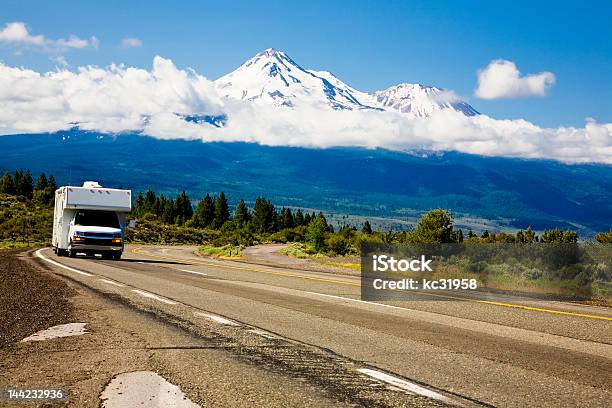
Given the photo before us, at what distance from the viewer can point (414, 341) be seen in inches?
356

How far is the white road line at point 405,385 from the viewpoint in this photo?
5928 millimetres

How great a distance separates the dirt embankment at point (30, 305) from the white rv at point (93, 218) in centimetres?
1290

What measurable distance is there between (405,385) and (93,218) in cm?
2813

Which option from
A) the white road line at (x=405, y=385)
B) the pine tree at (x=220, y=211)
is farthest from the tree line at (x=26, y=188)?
the white road line at (x=405, y=385)

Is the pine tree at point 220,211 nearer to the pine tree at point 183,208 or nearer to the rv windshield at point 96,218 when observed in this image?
the pine tree at point 183,208

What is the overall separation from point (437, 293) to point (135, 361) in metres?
11.5

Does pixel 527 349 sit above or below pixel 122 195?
below

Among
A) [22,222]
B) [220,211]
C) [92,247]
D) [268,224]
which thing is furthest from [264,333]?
[220,211]

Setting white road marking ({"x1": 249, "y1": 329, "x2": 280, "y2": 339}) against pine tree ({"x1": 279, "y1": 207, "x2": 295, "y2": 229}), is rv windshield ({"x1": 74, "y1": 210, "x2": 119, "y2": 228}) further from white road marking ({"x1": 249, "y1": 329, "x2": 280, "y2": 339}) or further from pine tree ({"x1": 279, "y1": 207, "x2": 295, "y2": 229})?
pine tree ({"x1": 279, "y1": 207, "x2": 295, "y2": 229})

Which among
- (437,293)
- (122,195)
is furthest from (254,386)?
(122,195)

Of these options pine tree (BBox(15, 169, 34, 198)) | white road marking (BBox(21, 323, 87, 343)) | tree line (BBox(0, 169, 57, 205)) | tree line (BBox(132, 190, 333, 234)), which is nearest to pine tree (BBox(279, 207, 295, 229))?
tree line (BBox(132, 190, 333, 234))

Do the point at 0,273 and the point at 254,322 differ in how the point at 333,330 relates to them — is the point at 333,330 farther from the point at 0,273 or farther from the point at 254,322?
the point at 0,273

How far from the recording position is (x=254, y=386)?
20.3ft

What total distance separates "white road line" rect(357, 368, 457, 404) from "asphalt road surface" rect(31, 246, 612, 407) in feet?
0.03
